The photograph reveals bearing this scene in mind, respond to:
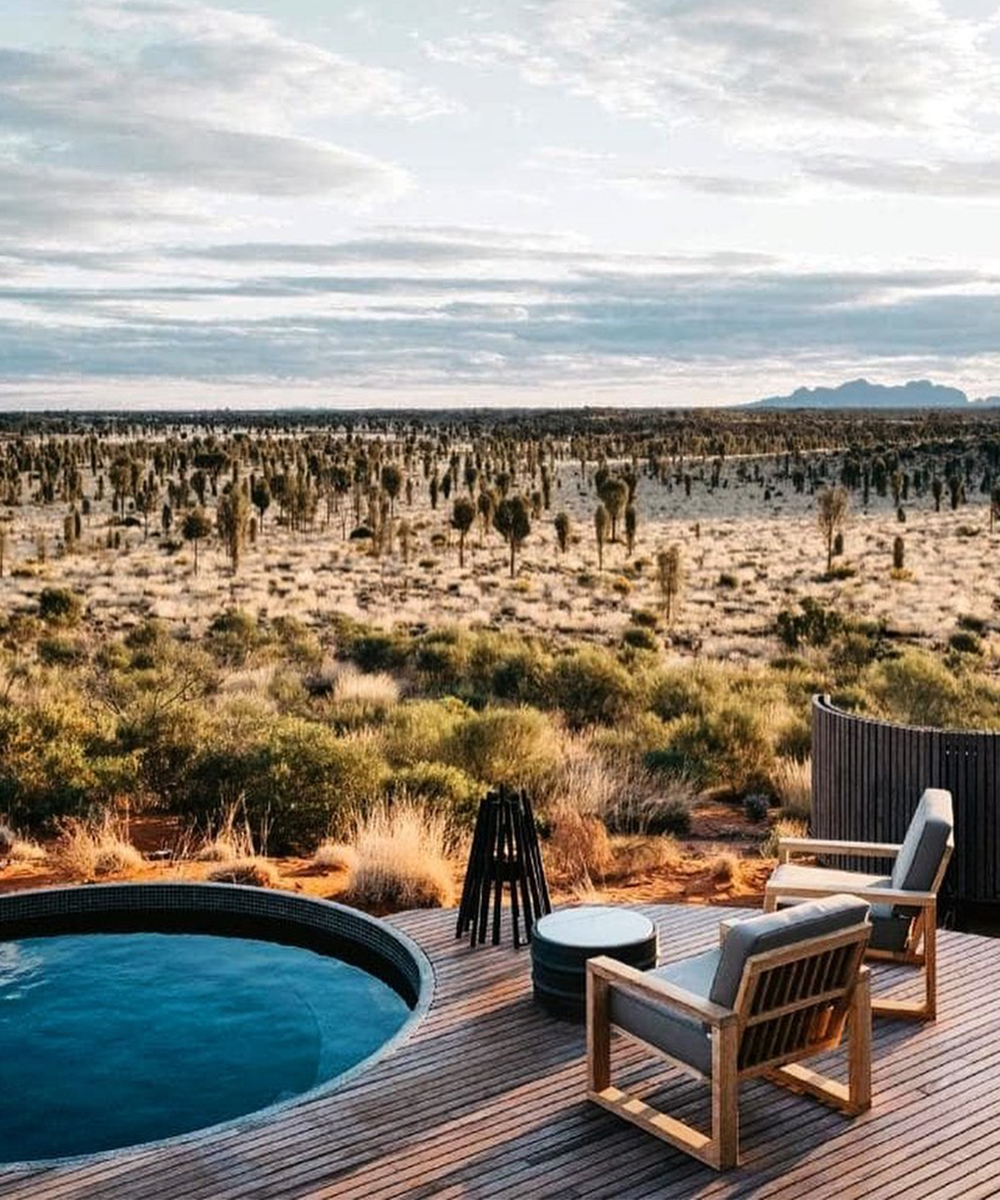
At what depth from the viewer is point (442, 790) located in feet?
40.8

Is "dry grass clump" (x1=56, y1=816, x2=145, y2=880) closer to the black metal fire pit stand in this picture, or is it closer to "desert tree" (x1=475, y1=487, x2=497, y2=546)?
the black metal fire pit stand

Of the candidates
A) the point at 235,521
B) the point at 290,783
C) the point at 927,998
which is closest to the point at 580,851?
the point at 290,783

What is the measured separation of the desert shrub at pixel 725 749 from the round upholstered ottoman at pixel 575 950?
26.0 ft

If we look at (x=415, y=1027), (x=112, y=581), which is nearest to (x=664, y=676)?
(x=415, y=1027)

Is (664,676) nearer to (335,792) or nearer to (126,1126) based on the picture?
(335,792)

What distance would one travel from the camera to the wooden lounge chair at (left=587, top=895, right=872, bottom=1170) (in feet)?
16.5

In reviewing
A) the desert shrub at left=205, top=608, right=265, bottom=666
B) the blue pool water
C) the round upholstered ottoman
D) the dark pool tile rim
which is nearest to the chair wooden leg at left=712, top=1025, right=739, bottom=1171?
the round upholstered ottoman

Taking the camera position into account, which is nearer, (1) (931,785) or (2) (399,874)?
(1) (931,785)

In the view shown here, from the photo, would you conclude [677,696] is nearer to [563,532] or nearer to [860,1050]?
[860,1050]

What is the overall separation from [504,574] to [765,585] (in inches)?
308

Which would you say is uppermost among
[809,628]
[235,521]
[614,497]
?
[614,497]

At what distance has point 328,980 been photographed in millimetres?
8062

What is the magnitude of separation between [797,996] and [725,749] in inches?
409

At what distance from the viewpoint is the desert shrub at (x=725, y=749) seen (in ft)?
48.8
